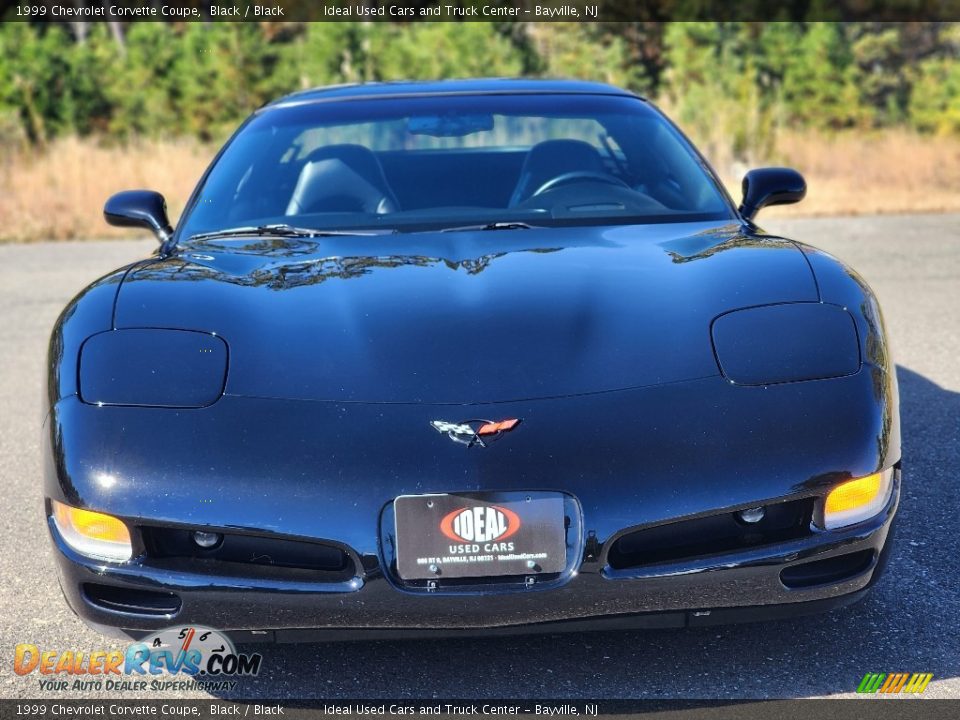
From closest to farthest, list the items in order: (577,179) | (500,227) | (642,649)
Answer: (642,649) < (500,227) < (577,179)

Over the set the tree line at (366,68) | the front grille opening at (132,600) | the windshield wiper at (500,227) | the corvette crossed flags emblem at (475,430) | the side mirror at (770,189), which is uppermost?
the windshield wiper at (500,227)

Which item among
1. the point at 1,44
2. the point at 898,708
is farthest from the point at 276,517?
the point at 1,44

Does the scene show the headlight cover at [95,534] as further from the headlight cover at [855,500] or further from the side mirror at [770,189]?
the side mirror at [770,189]

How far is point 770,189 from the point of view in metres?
3.86

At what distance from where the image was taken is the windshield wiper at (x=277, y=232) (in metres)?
3.38

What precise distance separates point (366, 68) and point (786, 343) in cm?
2156

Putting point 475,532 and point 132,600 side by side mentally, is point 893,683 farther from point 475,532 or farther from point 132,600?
point 132,600

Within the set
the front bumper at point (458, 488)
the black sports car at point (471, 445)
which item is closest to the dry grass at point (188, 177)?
the black sports car at point (471, 445)

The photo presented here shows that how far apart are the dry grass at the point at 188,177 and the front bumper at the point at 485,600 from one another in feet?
33.1

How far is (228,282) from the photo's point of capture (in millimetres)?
2914

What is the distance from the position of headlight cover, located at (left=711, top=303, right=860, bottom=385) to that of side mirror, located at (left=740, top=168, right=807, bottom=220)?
1194mm

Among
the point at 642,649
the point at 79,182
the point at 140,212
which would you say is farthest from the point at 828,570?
the point at 79,182

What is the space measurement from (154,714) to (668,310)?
4.63 feet

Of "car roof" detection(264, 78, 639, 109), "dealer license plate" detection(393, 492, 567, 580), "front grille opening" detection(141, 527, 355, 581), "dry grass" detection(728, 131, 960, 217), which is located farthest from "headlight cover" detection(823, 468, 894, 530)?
"dry grass" detection(728, 131, 960, 217)
